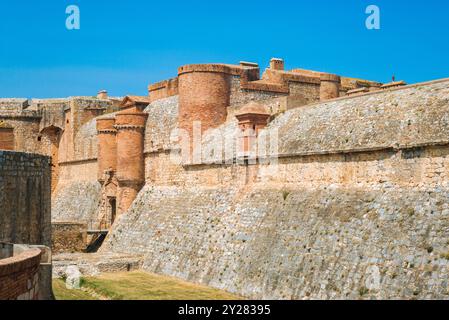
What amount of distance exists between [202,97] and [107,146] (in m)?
8.75

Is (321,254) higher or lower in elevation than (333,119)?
lower

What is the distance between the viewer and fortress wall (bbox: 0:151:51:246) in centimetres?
1425

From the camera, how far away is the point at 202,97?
2838cm

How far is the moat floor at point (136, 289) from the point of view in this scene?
66.0ft

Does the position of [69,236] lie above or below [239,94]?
below

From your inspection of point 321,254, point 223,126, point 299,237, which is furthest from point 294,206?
point 223,126

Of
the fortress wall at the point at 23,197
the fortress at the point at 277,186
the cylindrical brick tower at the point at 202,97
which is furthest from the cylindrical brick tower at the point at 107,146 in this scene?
the fortress wall at the point at 23,197

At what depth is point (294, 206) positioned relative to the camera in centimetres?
2077

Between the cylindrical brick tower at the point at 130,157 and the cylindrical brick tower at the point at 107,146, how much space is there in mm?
2119

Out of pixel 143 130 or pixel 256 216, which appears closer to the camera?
pixel 256 216

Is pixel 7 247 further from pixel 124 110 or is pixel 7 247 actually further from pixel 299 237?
pixel 124 110

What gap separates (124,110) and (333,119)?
15175 mm

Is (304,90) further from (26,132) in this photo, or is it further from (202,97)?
(26,132)

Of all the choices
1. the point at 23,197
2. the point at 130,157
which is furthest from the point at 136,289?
the point at 130,157
